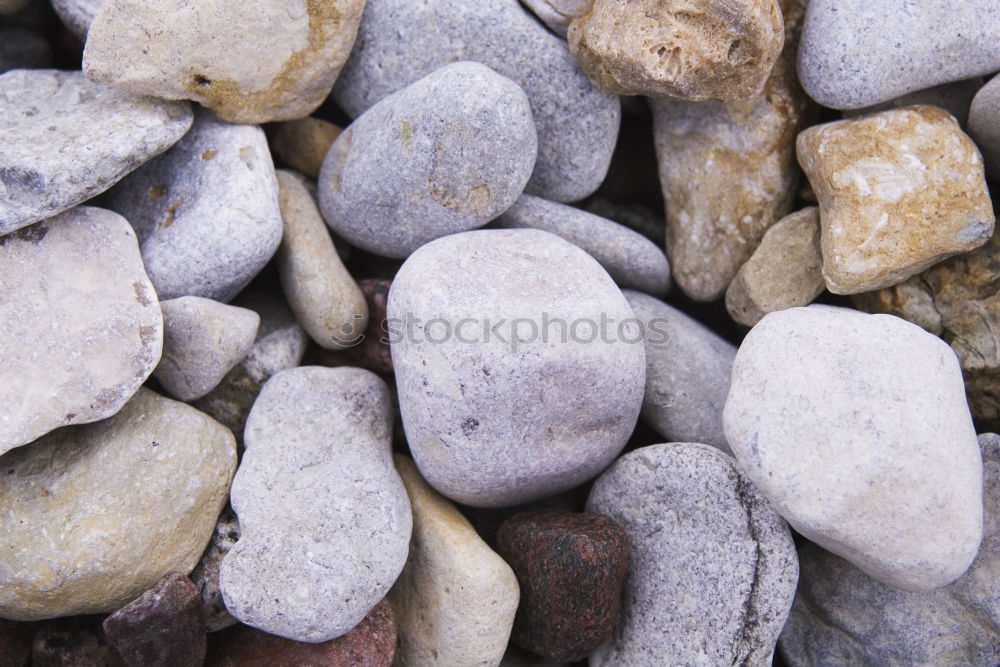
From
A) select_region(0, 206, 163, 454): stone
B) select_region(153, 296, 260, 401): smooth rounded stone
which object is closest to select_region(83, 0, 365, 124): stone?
select_region(0, 206, 163, 454): stone

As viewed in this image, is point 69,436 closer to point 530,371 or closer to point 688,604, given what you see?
point 530,371

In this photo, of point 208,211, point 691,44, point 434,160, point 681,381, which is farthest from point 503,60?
point 681,381

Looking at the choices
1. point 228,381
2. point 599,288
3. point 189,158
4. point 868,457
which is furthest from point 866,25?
point 228,381

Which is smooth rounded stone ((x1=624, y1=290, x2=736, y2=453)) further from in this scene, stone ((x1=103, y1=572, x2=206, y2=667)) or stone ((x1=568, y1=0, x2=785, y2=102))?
stone ((x1=103, y1=572, x2=206, y2=667))

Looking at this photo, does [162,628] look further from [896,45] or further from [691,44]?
[896,45]

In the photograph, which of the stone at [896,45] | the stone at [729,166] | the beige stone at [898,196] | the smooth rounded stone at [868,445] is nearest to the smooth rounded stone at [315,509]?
the smooth rounded stone at [868,445]

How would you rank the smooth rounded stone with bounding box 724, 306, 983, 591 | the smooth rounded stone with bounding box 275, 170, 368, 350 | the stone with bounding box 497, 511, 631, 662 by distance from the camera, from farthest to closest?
1. the smooth rounded stone with bounding box 275, 170, 368, 350
2. the stone with bounding box 497, 511, 631, 662
3. the smooth rounded stone with bounding box 724, 306, 983, 591
